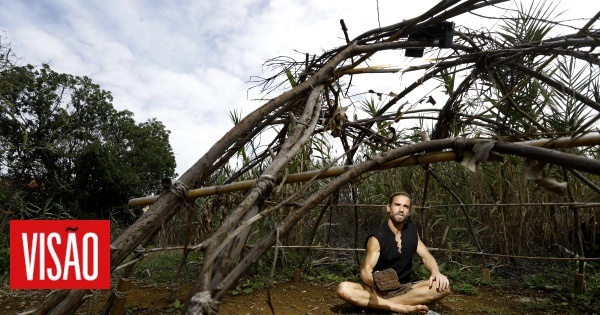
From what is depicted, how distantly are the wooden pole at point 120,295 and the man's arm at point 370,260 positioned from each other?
1479mm

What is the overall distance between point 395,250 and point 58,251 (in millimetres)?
2026

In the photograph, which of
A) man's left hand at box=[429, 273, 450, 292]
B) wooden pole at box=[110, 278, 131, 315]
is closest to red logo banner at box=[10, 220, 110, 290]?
wooden pole at box=[110, 278, 131, 315]

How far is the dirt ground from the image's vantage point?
125 inches

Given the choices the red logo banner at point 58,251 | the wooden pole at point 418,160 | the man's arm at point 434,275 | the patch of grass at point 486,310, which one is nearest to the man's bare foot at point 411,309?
the man's arm at point 434,275

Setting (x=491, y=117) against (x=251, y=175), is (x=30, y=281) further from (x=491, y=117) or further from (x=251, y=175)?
(x=491, y=117)

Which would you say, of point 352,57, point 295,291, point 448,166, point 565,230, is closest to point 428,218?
point 448,166

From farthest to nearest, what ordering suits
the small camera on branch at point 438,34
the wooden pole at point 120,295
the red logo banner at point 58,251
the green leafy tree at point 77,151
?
1. the green leafy tree at point 77,151
2. the small camera on branch at point 438,34
3. the wooden pole at point 120,295
4. the red logo banner at point 58,251

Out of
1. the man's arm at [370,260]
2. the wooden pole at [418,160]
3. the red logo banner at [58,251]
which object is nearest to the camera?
the wooden pole at [418,160]

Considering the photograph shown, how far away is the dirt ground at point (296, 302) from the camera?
3180 millimetres

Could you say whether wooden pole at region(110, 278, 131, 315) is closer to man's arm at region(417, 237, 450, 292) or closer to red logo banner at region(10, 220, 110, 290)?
red logo banner at region(10, 220, 110, 290)

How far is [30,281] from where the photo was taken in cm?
210

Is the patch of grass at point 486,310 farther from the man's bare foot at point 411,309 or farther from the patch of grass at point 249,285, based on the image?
the patch of grass at point 249,285

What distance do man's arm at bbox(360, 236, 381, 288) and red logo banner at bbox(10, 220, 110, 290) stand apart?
1.63 m

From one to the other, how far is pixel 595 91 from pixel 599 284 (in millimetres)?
1827
